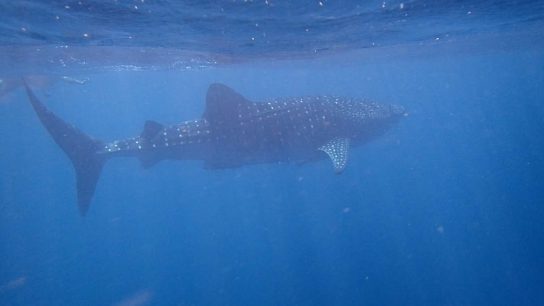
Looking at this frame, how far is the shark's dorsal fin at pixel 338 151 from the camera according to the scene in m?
10.9

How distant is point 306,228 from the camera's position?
116 ft

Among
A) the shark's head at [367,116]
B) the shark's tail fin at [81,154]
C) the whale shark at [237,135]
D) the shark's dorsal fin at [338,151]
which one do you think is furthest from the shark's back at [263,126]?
the shark's tail fin at [81,154]

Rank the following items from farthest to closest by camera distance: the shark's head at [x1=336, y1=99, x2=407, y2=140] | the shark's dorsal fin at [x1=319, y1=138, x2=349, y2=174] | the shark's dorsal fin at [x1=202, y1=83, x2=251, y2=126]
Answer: the shark's head at [x1=336, y1=99, x2=407, y2=140] → the shark's dorsal fin at [x1=202, y1=83, x2=251, y2=126] → the shark's dorsal fin at [x1=319, y1=138, x2=349, y2=174]

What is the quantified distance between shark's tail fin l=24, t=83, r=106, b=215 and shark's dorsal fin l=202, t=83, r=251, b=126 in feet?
14.4

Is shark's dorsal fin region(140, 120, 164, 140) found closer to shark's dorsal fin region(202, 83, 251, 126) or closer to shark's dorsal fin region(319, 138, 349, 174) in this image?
shark's dorsal fin region(202, 83, 251, 126)

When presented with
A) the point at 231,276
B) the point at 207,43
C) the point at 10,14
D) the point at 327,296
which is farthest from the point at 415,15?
the point at 231,276

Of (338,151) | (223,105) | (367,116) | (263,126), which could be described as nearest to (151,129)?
(223,105)

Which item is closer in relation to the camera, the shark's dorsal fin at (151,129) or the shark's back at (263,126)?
the shark's back at (263,126)

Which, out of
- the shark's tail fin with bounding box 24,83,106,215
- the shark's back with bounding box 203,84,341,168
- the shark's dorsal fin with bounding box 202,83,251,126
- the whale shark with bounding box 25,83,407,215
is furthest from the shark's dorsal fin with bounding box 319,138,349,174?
the shark's tail fin with bounding box 24,83,106,215

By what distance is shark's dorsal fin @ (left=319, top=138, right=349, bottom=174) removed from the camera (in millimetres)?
10856

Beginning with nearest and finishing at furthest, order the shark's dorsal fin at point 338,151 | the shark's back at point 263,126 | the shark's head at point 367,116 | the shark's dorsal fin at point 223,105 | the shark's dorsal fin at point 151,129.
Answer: the shark's dorsal fin at point 338,151 → the shark's dorsal fin at point 223,105 → the shark's back at point 263,126 → the shark's dorsal fin at point 151,129 → the shark's head at point 367,116

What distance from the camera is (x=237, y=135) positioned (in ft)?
38.7

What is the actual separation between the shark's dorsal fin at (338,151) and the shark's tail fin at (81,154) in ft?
24.7

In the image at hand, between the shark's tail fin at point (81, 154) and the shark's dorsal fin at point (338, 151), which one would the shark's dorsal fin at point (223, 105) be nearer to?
the shark's dorsal fin at point (338, 151)
